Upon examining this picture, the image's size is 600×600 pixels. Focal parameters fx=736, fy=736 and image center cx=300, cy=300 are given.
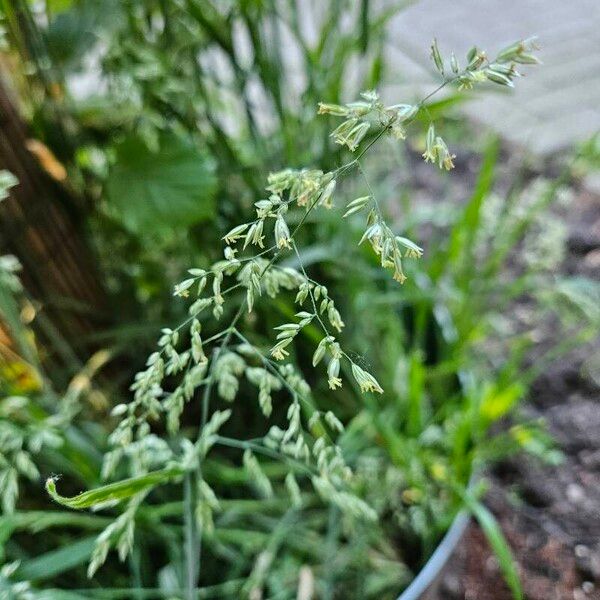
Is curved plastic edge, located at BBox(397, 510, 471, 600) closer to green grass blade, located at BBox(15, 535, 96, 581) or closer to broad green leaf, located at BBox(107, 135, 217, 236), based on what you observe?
green grass blade, located at BBox(15, 535, 96, 581)

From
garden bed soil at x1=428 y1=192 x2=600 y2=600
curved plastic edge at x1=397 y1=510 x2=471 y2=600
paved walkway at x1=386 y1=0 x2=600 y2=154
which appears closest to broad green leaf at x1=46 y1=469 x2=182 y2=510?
curved plastic edge at x1=397 y1=510 x2=471 y2=600

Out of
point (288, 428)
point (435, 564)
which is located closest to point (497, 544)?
point (435, 564)

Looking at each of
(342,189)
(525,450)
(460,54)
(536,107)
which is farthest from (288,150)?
(460,54)

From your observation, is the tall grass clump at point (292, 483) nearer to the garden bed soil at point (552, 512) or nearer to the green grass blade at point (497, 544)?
the green grass blade at point (497, 544)

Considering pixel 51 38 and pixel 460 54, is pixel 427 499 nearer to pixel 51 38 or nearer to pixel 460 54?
pixel 51 38

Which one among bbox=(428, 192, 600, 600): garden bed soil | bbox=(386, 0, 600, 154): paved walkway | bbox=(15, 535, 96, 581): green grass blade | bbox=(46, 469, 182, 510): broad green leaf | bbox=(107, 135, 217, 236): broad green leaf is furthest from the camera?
bbox=(386, 0, 600, 154): paved walkway
